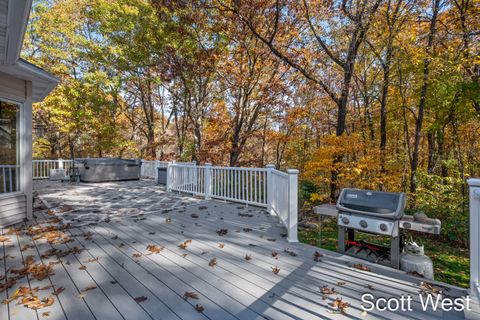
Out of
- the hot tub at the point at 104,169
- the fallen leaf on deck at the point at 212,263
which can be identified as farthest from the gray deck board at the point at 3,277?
the hot tub at the point at 104,169

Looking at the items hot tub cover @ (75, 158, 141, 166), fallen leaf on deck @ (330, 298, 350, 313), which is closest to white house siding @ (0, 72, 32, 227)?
fallen leaf on deck @ (330, 298, 350, 313)

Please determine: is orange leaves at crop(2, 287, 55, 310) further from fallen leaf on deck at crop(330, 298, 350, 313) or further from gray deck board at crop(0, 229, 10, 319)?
fallen leaf on deck at crop(330, 298, 350, 313)

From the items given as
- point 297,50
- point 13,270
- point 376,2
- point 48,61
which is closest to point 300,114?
point 297,50

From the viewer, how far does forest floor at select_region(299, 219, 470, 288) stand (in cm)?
326

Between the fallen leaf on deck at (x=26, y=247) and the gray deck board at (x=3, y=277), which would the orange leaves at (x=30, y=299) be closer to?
the gray deck board at (x=3, y=277)

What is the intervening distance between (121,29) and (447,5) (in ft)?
38.4

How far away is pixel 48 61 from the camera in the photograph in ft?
38.4

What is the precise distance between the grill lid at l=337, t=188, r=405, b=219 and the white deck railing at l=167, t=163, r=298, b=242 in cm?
71

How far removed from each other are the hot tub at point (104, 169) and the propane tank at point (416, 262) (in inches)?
397

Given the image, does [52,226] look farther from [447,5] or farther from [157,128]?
[157,128]

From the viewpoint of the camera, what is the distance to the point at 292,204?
3.44 meters

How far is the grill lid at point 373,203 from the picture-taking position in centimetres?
260

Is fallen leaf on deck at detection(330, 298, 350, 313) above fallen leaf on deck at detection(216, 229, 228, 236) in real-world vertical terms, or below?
below

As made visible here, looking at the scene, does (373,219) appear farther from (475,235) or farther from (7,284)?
(7,284)
